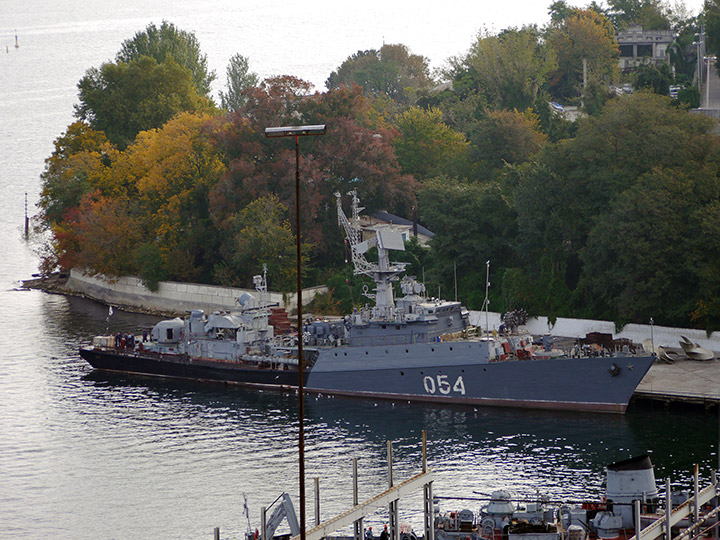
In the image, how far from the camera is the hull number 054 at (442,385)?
59.0 metres

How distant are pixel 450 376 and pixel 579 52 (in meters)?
58.3

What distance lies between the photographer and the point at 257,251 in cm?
8044

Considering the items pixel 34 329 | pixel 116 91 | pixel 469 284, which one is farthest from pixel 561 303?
pixel 116 91

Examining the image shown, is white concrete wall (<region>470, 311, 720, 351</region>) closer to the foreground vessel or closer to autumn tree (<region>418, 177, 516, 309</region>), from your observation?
autumn tree (<region>418, 177, 516, 309</region>)

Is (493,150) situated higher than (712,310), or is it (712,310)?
(493,150)

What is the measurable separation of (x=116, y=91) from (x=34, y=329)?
34.2 metres

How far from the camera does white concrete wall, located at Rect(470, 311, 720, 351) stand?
6141cm

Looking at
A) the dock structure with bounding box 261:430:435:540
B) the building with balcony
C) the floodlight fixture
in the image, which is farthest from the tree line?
the floodlight fixture

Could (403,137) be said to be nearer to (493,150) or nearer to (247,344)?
(493,150)

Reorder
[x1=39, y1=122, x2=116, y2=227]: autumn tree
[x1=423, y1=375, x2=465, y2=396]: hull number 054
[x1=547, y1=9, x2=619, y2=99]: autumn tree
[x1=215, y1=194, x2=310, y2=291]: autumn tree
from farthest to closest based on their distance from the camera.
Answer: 1. [x1=547, y1=9, x2=619, y2=99]: autumn tree
2. [x1=39, y1=122, x2=116, y2=227]: autumn tree
3. [x1=215, y1=194, x2=310, y2=291]: autumn tree
4. [x1=423, y1=375, x2=465, y2=396]: hull number 054

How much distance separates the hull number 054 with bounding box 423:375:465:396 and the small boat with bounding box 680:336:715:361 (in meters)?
11.7

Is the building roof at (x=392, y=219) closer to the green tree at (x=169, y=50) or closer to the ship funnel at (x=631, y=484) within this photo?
the green tree at (x=169, y=50)

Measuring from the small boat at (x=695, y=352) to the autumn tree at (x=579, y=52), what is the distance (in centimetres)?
5013

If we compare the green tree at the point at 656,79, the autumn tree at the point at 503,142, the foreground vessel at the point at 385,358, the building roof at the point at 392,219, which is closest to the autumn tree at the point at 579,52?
the green tree at the point at 656,79
